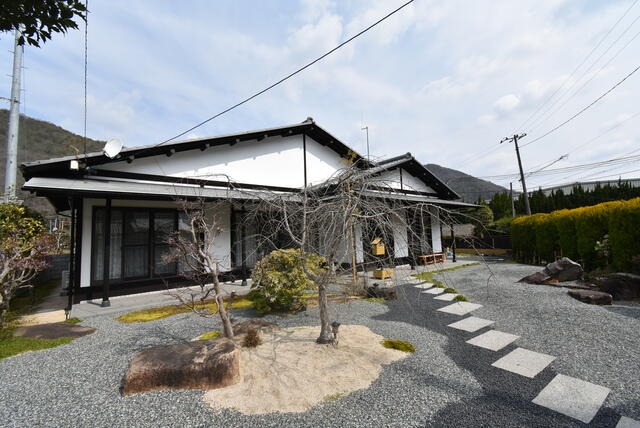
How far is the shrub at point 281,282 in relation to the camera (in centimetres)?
555

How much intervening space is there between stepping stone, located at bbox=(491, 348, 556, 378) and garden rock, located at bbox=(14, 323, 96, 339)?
686cm

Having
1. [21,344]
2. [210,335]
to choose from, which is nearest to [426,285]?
[210,335]

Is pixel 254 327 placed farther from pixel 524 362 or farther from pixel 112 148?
pixel 112 148

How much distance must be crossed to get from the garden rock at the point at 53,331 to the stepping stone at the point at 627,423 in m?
7.38

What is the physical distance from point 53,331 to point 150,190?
3.60 m

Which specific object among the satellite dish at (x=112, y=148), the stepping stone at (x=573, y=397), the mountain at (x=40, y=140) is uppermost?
the mountain at (x=40, y=140)

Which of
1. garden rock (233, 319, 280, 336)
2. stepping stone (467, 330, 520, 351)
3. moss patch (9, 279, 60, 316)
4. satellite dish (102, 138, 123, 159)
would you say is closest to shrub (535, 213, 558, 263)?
stepping stone (467, 330, 520, 351)

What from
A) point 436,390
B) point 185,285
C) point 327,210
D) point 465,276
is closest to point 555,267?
point 465,276

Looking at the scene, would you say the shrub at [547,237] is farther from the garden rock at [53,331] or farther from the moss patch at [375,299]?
the garden rock at [53,331]

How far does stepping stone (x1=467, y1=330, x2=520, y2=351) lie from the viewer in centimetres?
402

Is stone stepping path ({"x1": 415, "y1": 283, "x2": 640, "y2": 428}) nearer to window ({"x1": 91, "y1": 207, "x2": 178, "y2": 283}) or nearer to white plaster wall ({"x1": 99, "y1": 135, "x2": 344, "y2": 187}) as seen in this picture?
white plaster wall ({"x1": 99, "y1": 135, "x2": 344, "y2": 187})

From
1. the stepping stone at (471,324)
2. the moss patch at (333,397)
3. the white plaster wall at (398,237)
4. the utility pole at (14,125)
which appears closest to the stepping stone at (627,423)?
the stepping stone at (471,324)

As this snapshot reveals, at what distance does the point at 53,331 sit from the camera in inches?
192

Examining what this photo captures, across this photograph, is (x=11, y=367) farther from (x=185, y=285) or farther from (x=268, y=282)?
(x=185, y=285)
